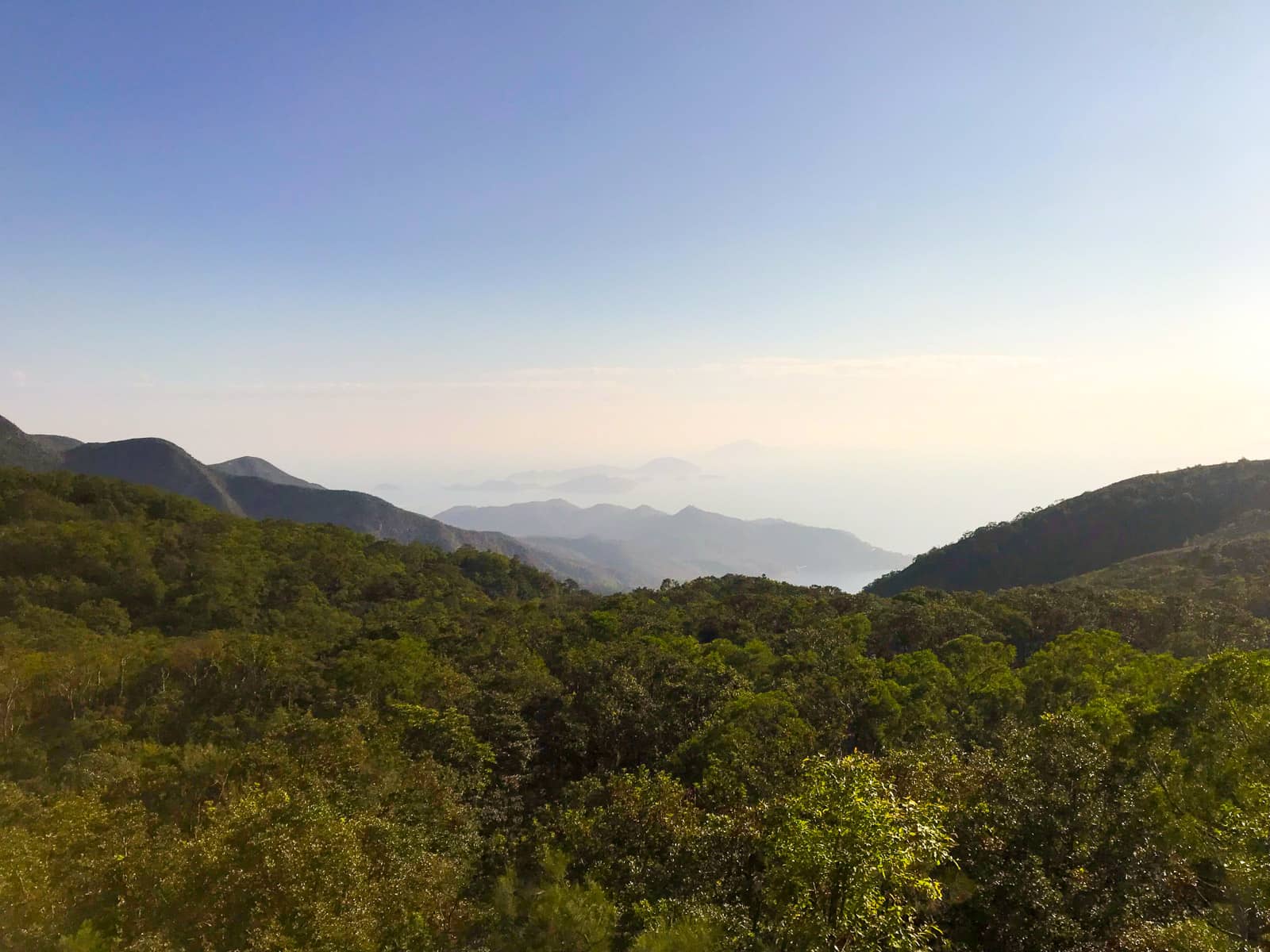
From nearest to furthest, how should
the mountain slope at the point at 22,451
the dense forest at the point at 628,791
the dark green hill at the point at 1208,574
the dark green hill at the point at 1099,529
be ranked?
the dense forest at the point at 628,791, the dark green hill at the point at 1208,574, the dark green hill at the point at 1099,529, the mountain slope at the point at 22,451

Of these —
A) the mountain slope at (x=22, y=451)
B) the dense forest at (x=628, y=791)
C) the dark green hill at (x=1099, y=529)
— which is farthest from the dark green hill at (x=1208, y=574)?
the mountain slope at (x=22, y=451)

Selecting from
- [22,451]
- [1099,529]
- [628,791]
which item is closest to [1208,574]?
[1099,529]

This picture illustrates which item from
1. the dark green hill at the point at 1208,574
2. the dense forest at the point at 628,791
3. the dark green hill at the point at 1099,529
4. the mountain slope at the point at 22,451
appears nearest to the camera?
the dense forest at the point at 628,791

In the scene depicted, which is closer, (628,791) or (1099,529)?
(628,791)

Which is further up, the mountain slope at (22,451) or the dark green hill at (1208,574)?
the mountain slope at (22,451)

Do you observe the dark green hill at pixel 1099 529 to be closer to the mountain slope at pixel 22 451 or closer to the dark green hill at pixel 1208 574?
the dark green hill at pixel 1208 574

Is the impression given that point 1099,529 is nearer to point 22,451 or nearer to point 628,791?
point 628,791

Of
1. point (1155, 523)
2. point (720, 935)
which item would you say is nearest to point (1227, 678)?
point (720, 935)
